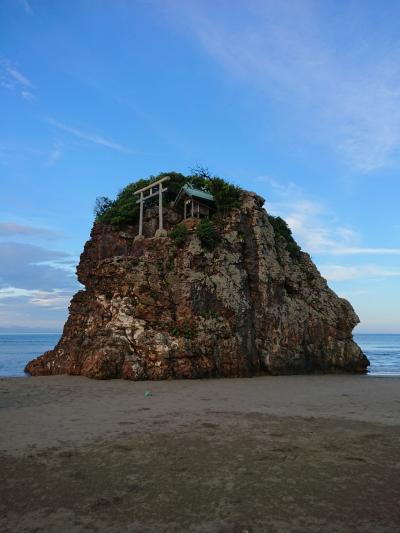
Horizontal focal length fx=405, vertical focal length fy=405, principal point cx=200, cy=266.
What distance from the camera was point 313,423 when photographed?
8.49 m

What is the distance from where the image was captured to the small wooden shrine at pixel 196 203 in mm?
22547

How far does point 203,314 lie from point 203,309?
0.28m

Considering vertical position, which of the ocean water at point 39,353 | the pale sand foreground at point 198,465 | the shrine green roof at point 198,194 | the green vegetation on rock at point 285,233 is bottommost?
the pale sand foreground at point 198,465

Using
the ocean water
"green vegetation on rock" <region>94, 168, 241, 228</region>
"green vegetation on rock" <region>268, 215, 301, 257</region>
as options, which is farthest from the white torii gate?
the ocean water

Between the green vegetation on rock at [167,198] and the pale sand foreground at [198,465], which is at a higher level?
the green vegetation on rock at [167,198]

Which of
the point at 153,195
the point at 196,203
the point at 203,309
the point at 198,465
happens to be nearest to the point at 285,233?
the point at 196,203

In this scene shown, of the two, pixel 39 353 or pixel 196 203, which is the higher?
pixel 196 203

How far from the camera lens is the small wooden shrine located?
22.5 metres

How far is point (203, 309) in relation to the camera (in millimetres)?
18016

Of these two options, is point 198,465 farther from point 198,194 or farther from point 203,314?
point 198,194

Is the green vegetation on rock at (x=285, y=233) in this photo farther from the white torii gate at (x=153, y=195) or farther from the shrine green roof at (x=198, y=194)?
the white torii gate at (x=153, y=195)

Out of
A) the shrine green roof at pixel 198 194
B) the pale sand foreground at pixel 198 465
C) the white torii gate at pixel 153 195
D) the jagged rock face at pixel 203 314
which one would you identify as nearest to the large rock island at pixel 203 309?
the jagged rock face at pixel 203 314

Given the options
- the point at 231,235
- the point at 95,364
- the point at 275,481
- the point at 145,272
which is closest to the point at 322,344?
the point at 231,235

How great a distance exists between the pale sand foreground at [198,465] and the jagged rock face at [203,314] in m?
5.09
